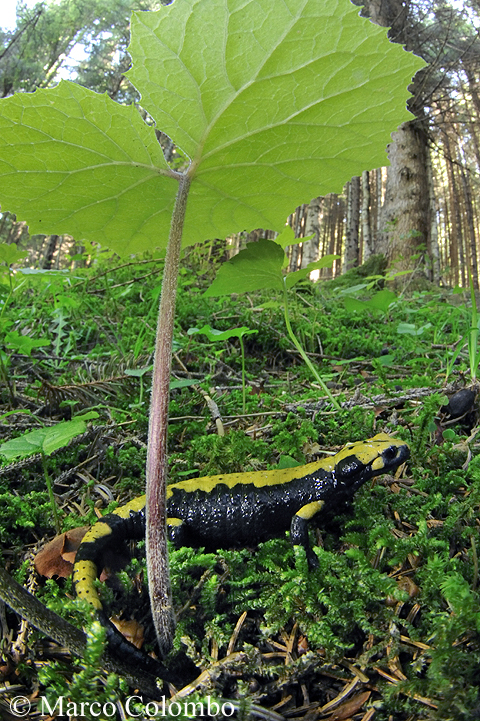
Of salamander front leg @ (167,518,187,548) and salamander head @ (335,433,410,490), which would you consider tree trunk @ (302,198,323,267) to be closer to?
salamander head @ (335,433,410,490)

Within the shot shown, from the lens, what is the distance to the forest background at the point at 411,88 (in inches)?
348

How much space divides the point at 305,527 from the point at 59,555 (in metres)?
1.09

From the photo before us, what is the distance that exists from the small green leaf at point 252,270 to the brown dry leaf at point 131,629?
4.87ft

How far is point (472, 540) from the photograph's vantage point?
1584mm

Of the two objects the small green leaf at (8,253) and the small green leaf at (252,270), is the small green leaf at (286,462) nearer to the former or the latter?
the small green leaf at (252,270)

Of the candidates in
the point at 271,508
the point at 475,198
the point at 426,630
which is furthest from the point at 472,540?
the point at 475,198

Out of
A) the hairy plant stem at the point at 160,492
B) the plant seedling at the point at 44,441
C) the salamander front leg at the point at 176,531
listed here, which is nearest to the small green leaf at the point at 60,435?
the plant seedling at the point at 44,441

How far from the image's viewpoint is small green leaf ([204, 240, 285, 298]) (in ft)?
6.74

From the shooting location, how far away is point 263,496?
83.0 inches

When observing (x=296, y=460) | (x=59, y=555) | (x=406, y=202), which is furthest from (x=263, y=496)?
(x=406, y=202)

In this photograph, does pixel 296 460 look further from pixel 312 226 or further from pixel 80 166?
pixel 312 226

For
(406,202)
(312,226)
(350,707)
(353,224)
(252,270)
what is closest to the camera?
(350,707)

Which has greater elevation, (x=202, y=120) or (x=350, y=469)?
(x=202, y=120)

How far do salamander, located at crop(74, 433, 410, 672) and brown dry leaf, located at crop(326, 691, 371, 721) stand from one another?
772 mm
